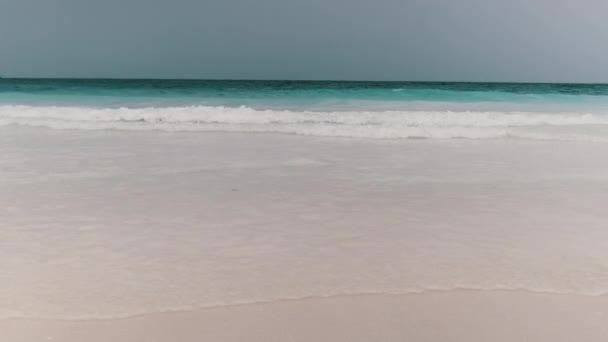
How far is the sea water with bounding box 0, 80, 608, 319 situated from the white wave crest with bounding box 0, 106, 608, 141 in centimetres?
68

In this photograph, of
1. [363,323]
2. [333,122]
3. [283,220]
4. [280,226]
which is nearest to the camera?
[363,323]

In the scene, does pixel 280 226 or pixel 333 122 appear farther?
pixel 333 122

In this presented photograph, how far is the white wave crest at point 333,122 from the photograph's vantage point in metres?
8.83

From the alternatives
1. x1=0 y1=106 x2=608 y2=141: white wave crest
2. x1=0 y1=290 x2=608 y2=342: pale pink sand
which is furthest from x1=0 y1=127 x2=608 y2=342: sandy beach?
x1=0 y1=106 x2=608 y2=141: white wave crest

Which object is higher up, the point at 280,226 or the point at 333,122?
the point at 333,122

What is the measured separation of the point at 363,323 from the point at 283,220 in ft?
5.42

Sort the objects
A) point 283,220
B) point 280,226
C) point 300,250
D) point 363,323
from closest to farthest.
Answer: point 363,323 < point 300,250 < point 280,226 < point 283,220

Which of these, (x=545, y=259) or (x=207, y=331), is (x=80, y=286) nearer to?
(x=207, y=331)

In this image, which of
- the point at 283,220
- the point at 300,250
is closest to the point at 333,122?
the point at 283,220

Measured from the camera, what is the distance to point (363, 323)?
95.3 inches

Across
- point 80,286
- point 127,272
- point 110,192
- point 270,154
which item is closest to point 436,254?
point 127,272

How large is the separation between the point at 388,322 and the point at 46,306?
168 cm

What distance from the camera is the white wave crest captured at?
8.83 meters

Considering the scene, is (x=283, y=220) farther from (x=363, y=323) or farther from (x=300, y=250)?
(x=363, y=323)
